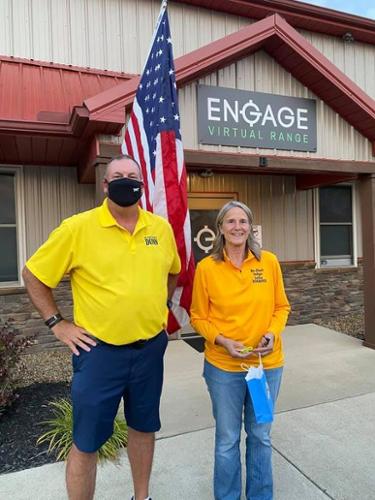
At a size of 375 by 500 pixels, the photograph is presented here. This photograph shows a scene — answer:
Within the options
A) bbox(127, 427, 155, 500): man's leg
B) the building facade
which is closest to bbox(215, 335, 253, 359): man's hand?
bbox(127, 427, 155, 500): man's leg

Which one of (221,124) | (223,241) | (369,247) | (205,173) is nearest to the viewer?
(223,241)

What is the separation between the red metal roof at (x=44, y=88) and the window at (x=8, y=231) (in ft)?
4.35

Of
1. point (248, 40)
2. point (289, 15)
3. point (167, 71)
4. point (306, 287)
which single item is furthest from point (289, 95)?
point (306, 287)

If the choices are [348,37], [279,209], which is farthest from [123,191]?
[348,37]

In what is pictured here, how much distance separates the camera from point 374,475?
8.92 feet

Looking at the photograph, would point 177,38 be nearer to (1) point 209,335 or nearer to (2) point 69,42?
(2) point 69,42

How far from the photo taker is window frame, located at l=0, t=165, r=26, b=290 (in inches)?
221

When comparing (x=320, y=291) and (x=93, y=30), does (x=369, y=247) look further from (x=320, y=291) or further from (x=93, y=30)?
(x=93, y=30)

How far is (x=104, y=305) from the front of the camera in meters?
1.98

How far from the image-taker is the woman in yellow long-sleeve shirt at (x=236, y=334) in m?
2.20

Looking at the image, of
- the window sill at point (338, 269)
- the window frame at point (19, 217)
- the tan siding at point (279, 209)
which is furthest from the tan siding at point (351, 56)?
the window frame at point (19, 217)

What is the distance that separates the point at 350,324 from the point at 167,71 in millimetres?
5664

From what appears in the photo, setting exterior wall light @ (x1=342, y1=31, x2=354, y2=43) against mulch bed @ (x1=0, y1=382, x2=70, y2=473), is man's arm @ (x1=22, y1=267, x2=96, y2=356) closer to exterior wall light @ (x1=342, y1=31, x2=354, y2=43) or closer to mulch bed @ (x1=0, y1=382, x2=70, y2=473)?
mulch bed @ (x1=0, y1=382, x2=70, y2=473)

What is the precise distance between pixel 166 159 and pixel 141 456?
6.81ft
